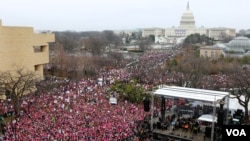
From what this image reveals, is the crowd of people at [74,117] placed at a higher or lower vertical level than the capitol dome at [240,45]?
lower

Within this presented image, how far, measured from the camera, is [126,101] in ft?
77.3

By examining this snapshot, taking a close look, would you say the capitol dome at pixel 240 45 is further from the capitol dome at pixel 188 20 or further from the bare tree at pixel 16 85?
A: the capitol dome at pixel 188 20

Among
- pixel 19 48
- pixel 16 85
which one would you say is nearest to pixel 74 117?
pixel 16 85

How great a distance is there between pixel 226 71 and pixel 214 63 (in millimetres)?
5515

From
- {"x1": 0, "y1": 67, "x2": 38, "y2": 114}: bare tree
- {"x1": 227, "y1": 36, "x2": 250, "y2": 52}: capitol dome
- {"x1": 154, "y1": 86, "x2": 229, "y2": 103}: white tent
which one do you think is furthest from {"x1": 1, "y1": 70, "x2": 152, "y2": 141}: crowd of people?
{"x1": 227, "y1": 36, "x2": 250, "y2": 52}: capitol dome

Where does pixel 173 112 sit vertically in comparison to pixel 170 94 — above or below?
below

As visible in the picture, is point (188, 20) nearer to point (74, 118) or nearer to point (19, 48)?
point (19, 48)

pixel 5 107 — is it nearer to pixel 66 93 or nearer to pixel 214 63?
pixel 66 93

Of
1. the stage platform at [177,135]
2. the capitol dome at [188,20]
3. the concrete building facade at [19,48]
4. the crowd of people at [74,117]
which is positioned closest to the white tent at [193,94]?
the stage platform at [177,135]

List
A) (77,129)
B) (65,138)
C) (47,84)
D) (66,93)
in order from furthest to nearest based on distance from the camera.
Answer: (47,84) → (66,93) → (77,129) → (65,138)

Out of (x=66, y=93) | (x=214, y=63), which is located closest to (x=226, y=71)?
(x=214, y=63)

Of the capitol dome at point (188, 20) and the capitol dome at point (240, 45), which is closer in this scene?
the capitol dome at point (240, 45)

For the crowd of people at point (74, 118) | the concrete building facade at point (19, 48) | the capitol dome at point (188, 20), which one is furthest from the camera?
the capitol dome at point (188, 20)

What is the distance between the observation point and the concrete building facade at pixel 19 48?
2597cm
